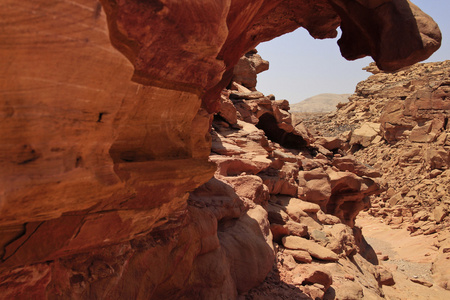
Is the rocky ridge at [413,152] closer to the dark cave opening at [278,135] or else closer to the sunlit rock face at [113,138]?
the dark cave opening at [278,135]

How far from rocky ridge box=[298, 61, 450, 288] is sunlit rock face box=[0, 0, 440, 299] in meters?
9.54

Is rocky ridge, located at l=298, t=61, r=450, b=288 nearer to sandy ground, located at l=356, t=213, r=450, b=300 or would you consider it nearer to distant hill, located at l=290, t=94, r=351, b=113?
sandy ground, located at l=356, t=213, r=450, b=300

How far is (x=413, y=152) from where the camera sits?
1870 centimetres

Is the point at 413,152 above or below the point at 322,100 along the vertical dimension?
above

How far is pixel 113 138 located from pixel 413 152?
65.6ft

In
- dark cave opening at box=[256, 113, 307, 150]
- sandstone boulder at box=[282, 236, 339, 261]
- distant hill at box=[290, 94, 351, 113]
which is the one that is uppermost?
dark cave opening at box=[256, 113, 307, 150]

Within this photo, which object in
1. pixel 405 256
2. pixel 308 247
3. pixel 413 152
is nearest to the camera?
pixel 308 247

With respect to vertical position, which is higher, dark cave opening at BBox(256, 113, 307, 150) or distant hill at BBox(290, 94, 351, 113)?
dark cave opening at BBox(256, 113, 307, 150)

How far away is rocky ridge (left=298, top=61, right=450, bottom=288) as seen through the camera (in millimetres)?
15211

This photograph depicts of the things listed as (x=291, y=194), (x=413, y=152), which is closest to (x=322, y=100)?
(x=413, y=152)

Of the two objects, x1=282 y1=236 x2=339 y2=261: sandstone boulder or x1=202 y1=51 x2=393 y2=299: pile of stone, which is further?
x1=282 y1=236 x2=339 y2=261: sandstone boulder

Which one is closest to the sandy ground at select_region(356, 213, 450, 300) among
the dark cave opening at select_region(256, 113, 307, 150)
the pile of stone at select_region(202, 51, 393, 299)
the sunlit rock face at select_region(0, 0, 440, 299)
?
the pile of stone at select_region(202, 51, 393, 299)

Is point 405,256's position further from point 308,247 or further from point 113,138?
point 113,138

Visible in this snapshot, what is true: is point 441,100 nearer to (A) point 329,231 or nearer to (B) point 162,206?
(A) point 329,231
